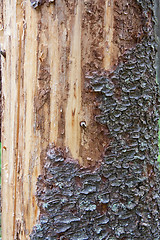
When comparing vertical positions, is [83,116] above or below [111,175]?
above

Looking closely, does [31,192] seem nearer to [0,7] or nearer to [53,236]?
[53,236]

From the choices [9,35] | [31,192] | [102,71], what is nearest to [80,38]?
[102,71]

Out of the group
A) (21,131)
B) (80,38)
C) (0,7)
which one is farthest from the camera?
(0,7)

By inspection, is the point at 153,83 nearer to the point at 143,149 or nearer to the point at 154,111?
the point at 154,111

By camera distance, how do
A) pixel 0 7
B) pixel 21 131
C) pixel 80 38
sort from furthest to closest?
pixel 0 7
pixel 21 131
pixel 80 38

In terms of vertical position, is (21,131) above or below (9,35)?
below

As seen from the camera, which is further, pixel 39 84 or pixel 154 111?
pixel 154 111

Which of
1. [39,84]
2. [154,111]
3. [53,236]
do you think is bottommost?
[53,236]
